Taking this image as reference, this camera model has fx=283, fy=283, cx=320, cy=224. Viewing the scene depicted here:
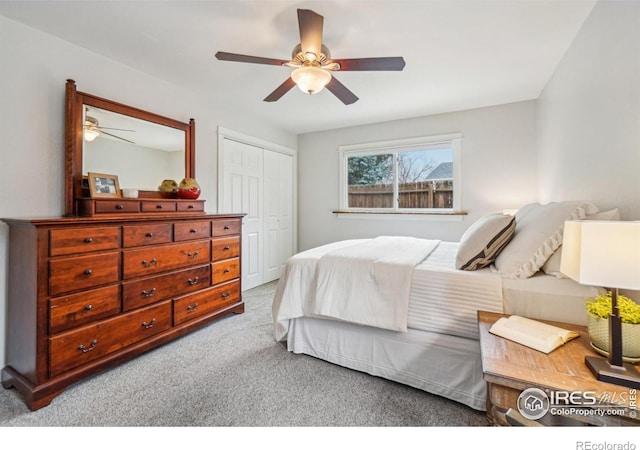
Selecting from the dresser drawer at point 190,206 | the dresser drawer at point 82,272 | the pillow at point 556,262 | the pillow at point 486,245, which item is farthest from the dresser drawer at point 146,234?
the pillow at point 556,262

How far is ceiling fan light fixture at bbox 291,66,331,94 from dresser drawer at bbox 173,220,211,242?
1.48 m

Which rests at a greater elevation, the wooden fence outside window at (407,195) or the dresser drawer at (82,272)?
the wooden fence outside window at (407,195)

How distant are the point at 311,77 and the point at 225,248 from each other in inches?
69.6

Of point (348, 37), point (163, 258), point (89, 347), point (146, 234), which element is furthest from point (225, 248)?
point (348, 37)

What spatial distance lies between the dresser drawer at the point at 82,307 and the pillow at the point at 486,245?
2.32m

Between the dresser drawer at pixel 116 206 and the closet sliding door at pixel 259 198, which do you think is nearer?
the dresser drawer at pixel 116 206

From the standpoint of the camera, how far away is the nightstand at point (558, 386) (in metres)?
0.87

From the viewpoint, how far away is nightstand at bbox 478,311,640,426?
0.87 m

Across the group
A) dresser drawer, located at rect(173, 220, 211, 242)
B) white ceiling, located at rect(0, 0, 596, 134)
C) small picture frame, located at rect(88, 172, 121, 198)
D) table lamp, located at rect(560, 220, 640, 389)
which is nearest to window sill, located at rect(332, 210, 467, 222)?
white ceiling, located at rect(0, 0, 596, 134)

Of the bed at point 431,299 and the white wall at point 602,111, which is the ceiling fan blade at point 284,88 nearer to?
the bed at point 431,299

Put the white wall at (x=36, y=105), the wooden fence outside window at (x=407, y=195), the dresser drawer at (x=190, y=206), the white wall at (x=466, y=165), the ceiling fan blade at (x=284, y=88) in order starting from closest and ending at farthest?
the white wall at (x=36, y=105), the ceiling fan blade at (x=284, y=88), the dresser drawer at (x=190, y=206), the white wall at (x=466, y=165), the wooden fence outside window at (x=407, y=195)

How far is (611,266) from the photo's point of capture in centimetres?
91

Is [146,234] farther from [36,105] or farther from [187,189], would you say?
[36,105]
